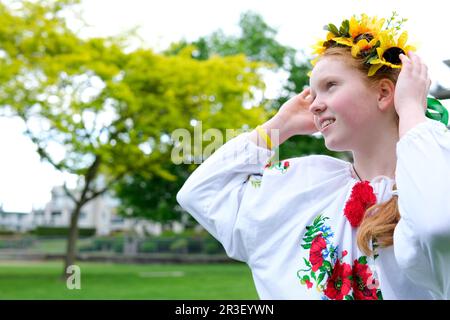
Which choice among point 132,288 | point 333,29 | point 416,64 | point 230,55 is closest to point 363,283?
point 416,64

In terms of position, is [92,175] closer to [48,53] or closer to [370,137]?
[48,53]

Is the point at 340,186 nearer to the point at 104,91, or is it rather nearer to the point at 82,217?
the point at 104,91

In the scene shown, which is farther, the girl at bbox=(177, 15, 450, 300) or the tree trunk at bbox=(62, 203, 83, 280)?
the tree trunk at bbox=(62, 203, 83, 280)

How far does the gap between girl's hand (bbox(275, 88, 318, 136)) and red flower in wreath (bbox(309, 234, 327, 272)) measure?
1.06 ft

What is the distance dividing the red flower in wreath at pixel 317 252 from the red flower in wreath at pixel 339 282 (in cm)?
4

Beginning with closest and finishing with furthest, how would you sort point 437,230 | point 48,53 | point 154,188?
point 437,230
point 48,53
point 154,188

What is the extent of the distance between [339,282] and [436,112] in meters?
0.48

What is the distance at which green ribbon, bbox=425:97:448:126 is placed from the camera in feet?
4.33

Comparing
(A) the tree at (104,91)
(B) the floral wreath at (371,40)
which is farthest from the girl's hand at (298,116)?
(A) the tree at (104,91)

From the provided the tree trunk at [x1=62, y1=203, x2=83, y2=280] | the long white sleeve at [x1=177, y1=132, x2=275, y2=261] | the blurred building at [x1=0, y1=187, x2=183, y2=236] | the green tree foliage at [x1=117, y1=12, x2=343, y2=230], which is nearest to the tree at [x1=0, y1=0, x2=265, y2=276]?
the tree trunk at [x1=62, y1=203, x2=83, y2=280]

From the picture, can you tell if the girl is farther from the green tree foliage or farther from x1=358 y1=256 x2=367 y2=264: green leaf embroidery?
the green tree foliage
